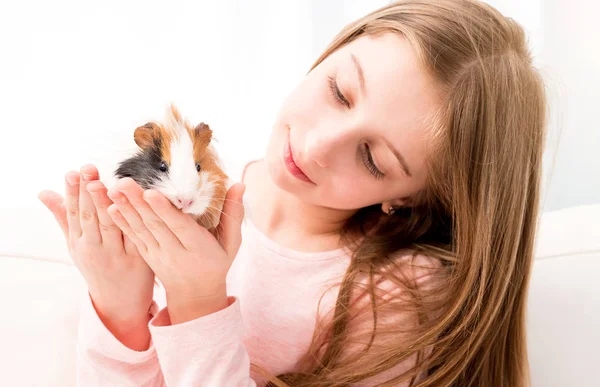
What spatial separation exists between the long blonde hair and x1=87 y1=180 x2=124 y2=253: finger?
1.22 feet

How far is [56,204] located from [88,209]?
0.13m

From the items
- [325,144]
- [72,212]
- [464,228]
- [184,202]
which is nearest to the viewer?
[184,202]

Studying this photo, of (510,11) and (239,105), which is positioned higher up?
(510,11)

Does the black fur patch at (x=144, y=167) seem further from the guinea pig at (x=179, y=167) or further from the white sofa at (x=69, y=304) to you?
the white sofa at (x=69, y=304)

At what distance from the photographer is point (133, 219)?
0.90 metres

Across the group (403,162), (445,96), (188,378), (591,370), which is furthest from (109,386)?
(591,370)

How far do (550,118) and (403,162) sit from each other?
1.31ft

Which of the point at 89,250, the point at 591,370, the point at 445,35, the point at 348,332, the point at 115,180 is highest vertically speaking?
the point at 445,35

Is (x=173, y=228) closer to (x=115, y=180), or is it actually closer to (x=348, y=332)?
(x=115, y=180)

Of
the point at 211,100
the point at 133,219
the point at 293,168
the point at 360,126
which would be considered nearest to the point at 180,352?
the point at 133,219

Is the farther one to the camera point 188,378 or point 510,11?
point 510,11

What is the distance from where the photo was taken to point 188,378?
1.04 metres

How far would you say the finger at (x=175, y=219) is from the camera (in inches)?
33.3

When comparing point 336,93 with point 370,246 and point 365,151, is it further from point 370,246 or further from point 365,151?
point 370,246
